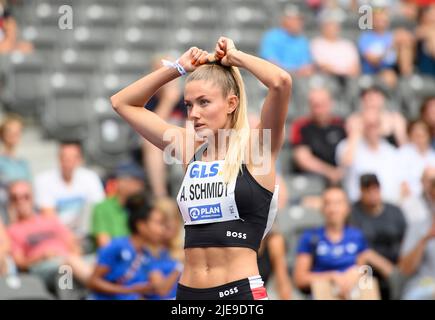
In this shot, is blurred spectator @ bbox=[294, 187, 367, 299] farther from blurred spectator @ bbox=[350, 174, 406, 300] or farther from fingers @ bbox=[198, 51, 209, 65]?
fingers @ bbox=[198, 51, 209, 65]

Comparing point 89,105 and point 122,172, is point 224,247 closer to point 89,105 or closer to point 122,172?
point 122,172

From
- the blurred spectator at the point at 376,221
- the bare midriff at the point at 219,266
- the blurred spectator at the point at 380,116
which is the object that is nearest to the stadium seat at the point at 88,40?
the blurred spectator at the point at 380,116

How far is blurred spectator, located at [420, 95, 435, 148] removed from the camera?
10273 millimetres

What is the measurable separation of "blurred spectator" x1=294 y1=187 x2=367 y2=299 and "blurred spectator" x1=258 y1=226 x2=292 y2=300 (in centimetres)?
11

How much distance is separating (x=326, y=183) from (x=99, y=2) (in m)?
4.82

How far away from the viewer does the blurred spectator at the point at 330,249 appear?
795 centimetres

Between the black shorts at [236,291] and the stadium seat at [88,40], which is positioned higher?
the stadium seat at [88,40]

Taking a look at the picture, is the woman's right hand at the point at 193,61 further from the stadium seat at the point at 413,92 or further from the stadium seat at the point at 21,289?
the stadium seat at the point at 413,92

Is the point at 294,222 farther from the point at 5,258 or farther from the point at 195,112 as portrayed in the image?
the point at 195,112

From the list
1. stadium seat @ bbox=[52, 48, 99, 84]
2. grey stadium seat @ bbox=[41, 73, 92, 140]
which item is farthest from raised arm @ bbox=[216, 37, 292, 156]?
stadium seat @ bbox=[52, 48, 99, 84]

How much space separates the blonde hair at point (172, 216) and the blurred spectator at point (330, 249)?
98cm

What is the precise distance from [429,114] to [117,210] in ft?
12.0
